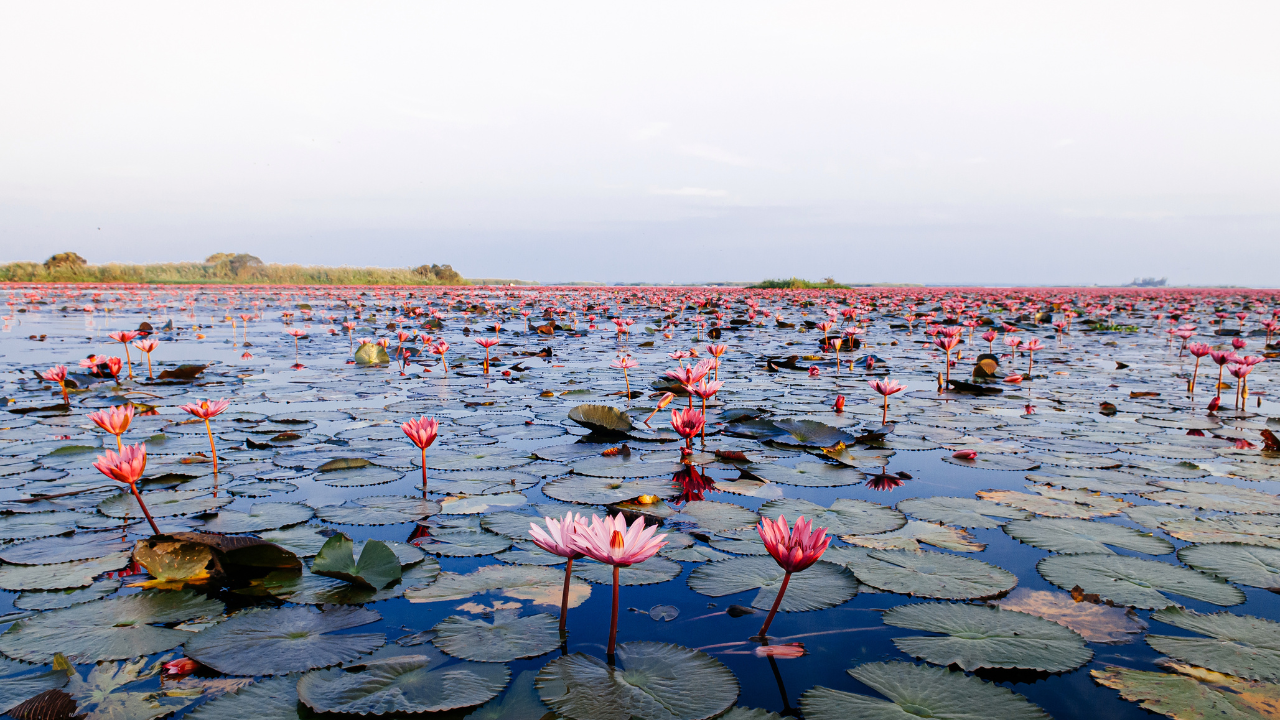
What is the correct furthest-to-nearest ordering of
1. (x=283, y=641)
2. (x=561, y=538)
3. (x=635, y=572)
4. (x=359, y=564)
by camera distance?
1. (x=635, y=572)
2. (x=359, y=564)
3. (x=283, y=641)
4. (x=561, y=538)

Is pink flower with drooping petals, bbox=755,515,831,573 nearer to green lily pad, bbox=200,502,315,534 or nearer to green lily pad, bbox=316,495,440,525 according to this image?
green lily pad, bbox=316,495,440,525

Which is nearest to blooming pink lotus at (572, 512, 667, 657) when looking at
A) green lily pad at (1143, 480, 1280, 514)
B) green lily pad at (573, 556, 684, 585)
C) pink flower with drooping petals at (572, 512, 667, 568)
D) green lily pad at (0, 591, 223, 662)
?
pink flower with drooping petals at (572, 512, 667, 568)

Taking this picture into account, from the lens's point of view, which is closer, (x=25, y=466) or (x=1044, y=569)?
(x=1044, y=569)

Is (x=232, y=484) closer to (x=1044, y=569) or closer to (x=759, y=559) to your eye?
(x=759, y=559)

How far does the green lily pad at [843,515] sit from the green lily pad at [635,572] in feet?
1.99

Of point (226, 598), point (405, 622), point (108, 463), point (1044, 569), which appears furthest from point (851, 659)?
point (108, 463)

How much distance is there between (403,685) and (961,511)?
2177 mm

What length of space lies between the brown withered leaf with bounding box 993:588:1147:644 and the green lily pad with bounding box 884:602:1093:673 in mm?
66

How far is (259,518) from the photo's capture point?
2441mm

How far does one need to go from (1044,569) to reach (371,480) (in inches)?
106

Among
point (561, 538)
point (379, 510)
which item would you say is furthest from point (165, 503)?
point (561, 538)

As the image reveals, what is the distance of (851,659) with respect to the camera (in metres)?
1.55

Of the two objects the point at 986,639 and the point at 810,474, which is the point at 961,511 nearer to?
the point at 810,474

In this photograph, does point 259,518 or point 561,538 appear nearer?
point 561,538
